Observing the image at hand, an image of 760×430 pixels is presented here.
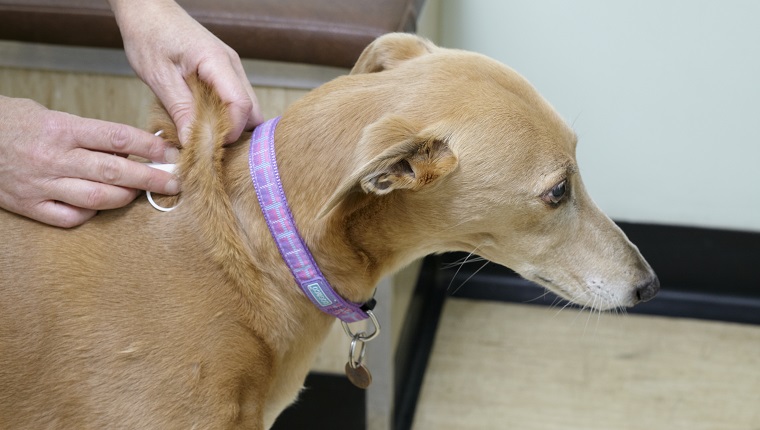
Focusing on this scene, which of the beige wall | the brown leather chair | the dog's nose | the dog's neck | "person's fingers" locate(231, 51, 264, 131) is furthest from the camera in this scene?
the beige wall

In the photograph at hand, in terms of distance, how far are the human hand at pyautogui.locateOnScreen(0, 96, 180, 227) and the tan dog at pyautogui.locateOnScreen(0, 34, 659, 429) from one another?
27 millimetres

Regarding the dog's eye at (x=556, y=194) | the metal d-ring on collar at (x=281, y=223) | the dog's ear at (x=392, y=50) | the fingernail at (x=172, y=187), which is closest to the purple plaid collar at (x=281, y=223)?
the metal d-ring on collar at (x=281, y=223)

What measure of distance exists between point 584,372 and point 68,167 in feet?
5.20

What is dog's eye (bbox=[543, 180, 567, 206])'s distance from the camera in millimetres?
1294

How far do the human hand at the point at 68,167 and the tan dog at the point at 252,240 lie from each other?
0.09 ft

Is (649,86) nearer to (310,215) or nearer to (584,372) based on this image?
(584,372)

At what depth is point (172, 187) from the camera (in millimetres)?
1246

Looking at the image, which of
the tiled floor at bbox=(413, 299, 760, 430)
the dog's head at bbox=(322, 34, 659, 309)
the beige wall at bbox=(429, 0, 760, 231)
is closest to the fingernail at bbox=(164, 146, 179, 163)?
the dog's head at bbox=(322, 34, 659, 309)

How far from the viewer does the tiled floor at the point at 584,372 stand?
85.7 inches

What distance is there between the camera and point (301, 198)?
4.00 ft

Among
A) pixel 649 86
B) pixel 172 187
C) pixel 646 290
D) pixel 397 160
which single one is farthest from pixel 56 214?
pixel 649 86

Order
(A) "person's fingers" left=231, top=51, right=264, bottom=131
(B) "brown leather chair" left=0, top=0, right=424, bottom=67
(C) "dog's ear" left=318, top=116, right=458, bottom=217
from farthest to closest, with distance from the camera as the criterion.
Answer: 1. (B) "brown leather chair" left=0, top=0, right=424, bottom=67
2. (A) "person's fingers" left=231, top=51, right=264, bottom=131
3. (C) "dog's ear" left=318, top=116, right=458, bottom=217

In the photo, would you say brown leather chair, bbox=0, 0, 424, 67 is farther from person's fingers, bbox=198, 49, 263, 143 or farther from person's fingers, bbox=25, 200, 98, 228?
person's fingers, bbox=25, 200, 98, 228

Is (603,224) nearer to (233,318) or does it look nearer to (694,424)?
(233,318)
